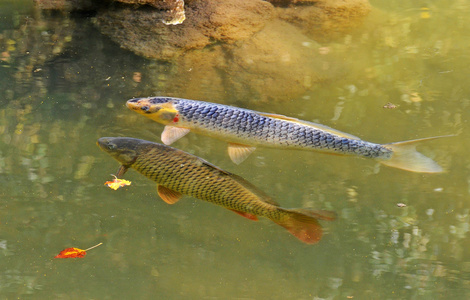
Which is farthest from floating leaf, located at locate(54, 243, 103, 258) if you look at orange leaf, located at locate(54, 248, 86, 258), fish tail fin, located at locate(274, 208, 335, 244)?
fish tail fin, located at locate(274, 208, 335, 244)

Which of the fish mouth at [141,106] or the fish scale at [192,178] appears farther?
the fish mouth at [141,106]

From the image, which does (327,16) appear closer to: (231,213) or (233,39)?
(233,39)

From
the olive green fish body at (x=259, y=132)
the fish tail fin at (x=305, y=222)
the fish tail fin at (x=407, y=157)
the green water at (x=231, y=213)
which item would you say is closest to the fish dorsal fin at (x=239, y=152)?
the olive green fish body at (x=259, y=132)

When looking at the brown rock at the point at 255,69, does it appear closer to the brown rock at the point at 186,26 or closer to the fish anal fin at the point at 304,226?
the brown rock at the point at 186,26

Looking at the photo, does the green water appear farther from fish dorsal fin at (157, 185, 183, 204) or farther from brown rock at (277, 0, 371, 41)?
brown rock at (277, 0, 371, 41)

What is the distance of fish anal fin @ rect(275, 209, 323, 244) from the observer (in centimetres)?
308

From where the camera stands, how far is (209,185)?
3264 millimetres

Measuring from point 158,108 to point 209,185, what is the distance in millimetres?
1126

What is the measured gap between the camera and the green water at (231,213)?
3.36m

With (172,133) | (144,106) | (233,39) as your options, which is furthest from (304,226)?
(233,39)

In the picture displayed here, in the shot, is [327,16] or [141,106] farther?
[327,16]

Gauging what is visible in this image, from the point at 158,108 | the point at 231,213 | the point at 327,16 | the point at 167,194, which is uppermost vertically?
the point at 327,16

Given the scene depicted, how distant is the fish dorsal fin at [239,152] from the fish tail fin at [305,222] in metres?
0.95

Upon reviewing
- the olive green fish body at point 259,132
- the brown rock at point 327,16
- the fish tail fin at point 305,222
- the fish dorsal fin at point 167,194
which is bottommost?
the fish dorsal fin at point 167,194
